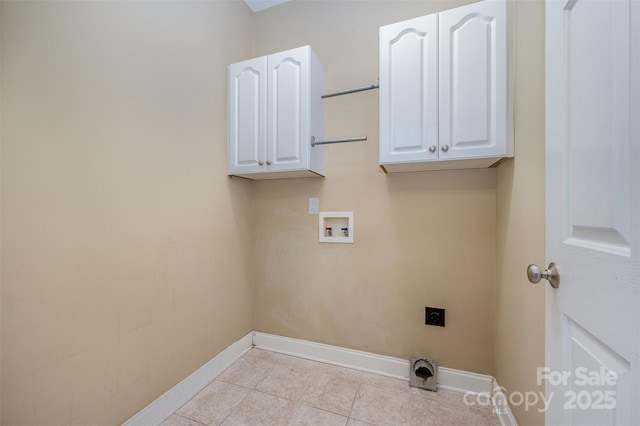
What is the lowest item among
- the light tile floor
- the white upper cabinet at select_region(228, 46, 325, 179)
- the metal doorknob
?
the light tile floor

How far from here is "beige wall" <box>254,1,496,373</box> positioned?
159 cm

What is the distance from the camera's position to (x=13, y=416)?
888mm

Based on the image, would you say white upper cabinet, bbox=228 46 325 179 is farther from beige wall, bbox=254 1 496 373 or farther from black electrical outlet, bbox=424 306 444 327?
black electrical outlet, bbox=424 306 444 327

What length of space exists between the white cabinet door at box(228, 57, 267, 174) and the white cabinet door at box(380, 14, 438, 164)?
2.65 feet

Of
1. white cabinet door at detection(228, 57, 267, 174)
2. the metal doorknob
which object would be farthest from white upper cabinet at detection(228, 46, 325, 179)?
the metal doorknob

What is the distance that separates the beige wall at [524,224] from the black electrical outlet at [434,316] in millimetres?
310

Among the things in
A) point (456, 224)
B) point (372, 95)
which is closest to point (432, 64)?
point (372, 95)

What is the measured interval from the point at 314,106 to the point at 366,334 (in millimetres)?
1630

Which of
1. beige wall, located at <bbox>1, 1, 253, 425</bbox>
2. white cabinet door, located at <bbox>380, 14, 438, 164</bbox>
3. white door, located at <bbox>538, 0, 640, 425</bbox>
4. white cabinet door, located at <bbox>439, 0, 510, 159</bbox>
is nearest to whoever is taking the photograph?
white door, located at <bbox>538, 0, 640, 425</bbox>

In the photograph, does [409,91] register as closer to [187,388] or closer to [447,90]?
[447,90]

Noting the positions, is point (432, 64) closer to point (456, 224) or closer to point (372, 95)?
point (372, 95)

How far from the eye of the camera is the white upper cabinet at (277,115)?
1680 mm

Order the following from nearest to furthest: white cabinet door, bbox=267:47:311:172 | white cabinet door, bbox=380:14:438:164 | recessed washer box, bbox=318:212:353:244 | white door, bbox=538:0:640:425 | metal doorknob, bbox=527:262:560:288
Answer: white door, bbox=538:0:640:425, metal doorknob, bbox=527:262:560:288, white cabinet door, bbox=380:14:438:164, white cabinet door, bbox=267:47:311:172, recessed washer box, bbox=318:212:353:244

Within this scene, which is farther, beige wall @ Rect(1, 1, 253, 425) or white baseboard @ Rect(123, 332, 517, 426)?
white baseboard @ Rect(123, 332, 517, 426)
